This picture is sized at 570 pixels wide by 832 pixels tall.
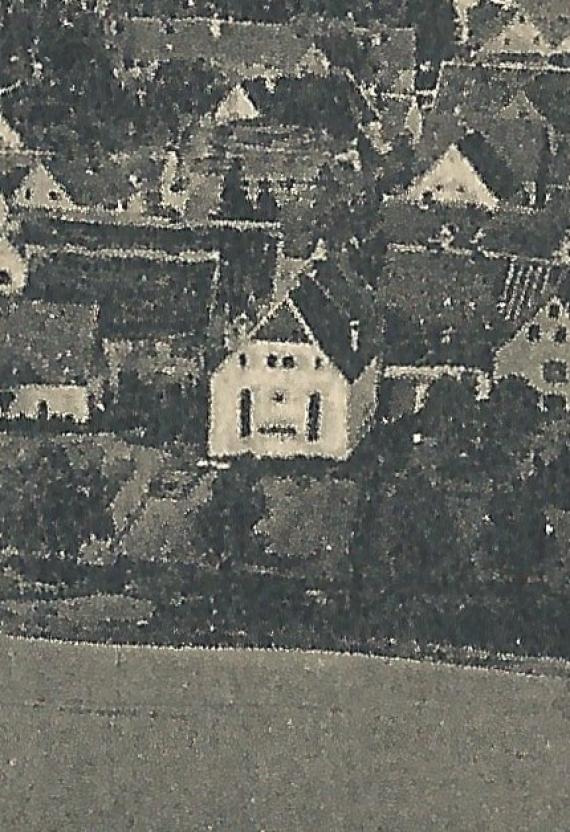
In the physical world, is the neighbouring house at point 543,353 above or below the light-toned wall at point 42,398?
above

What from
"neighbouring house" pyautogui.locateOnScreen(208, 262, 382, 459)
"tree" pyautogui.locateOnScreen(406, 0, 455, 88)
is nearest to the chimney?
"neighbouring house" pyautogui.locateOnScreen(208, 262, 382, 459)

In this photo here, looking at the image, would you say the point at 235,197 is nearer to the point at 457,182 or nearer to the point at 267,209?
the point at 267,209

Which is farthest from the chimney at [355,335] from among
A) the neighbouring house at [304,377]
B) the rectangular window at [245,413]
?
the rectangular window at [245,413]

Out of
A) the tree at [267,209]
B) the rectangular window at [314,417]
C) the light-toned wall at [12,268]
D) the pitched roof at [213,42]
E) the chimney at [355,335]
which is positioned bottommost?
the rectangular window at [314,417]

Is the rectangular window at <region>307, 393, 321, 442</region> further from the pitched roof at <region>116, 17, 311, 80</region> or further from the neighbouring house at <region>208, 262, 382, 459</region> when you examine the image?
the pitched roof at <region>116, 17, 311, 80</region>

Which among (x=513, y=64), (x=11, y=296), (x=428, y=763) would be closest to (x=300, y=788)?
(x=428, y=763)

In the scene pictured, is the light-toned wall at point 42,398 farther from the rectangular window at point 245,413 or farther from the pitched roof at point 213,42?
the pitched roof at point 213,42

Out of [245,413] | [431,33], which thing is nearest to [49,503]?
[245,413]
